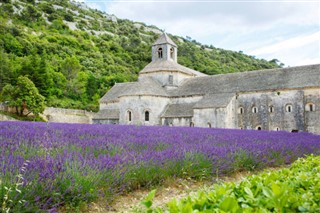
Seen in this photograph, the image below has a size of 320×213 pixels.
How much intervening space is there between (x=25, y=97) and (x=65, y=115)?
6.84 m

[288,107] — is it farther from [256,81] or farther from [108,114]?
[108,114]

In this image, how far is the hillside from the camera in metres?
43.1

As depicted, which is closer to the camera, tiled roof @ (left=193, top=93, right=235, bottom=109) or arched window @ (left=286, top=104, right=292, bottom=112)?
arched window @ (left=286, top=104, right=292, bottom=112)

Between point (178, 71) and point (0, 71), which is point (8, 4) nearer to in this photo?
point (0, 71)

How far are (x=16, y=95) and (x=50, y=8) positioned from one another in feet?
237

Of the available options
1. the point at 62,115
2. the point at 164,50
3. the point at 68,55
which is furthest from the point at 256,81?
the point at 68,55

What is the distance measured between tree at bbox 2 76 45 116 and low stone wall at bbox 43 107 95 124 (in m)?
2.73

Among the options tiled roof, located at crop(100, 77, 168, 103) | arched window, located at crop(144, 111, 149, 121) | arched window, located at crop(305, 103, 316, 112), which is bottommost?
arched window, located at crop(144, 111, 149, 121)

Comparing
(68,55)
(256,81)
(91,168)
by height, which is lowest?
(91,168)

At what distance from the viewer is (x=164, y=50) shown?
130 feet

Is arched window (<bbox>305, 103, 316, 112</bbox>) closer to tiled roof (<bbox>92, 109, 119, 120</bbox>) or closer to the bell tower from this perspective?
the bell tower

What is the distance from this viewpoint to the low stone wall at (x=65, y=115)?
36531 mm

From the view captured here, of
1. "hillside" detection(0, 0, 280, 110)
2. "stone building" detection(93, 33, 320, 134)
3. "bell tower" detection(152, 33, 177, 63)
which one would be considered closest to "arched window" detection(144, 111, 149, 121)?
"stone building" detection(93, 33, 320, 134)

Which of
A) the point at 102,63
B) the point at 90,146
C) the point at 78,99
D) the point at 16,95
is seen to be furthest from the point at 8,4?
the point at 90,146
